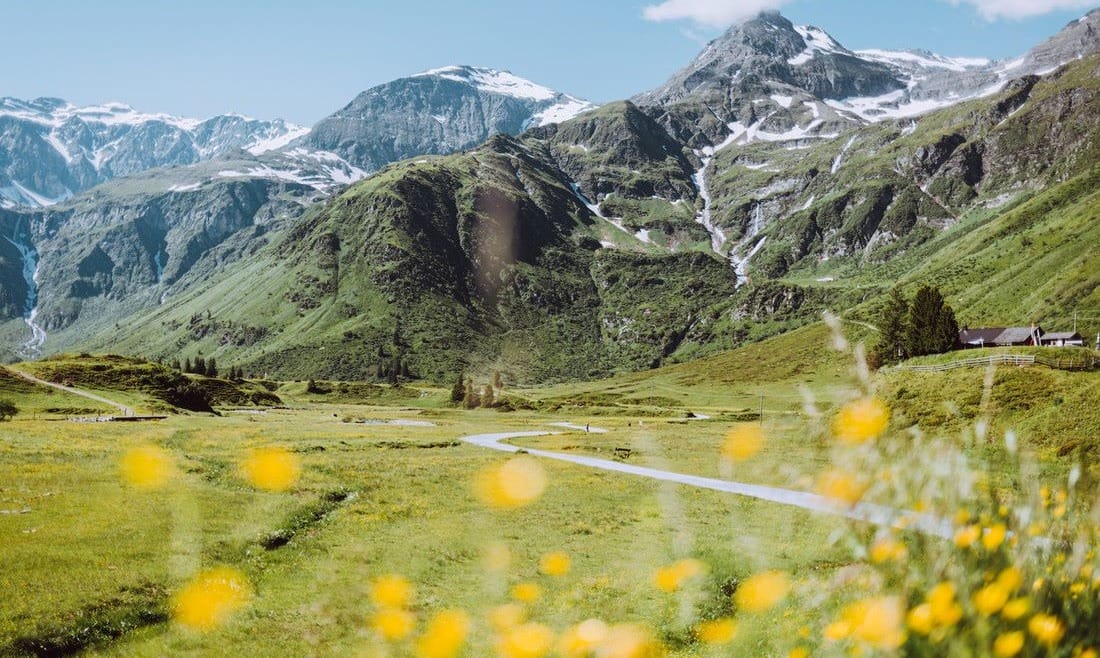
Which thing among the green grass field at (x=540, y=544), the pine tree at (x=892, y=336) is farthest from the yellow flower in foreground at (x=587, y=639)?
the pine tree at (x=892, y=336)

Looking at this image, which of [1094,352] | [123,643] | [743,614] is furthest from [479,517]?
[1094,352]

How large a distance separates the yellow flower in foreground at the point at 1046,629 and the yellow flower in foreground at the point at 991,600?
12cm

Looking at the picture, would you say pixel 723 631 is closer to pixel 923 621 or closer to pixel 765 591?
pixel 765 591

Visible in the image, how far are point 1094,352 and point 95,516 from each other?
70.5 m

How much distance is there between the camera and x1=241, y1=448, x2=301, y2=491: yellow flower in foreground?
3596 centimetres

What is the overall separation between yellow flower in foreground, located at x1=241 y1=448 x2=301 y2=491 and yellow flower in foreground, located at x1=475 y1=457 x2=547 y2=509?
37.6 feet

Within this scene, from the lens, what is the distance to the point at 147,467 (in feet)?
124

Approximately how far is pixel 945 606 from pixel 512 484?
4682 centimetres

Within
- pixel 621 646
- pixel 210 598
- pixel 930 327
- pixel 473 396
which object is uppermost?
pixel 930 327

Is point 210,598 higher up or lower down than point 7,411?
higher up

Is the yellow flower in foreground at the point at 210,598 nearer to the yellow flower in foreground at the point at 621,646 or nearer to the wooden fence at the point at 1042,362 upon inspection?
the yellow flower in foreground at the point at 621,646

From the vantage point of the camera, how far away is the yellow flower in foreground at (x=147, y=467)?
3259 cm

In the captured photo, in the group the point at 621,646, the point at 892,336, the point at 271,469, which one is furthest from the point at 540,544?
the point at 892,336

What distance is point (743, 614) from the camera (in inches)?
286
